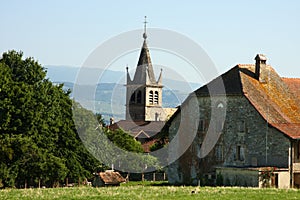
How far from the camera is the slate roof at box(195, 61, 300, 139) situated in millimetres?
45594

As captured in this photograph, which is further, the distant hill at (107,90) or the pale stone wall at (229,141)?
the distant hill at (107,90)

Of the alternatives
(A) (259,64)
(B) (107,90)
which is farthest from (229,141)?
(B) (107,90)

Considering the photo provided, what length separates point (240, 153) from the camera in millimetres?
46938

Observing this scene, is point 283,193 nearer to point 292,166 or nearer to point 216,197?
point 216,197

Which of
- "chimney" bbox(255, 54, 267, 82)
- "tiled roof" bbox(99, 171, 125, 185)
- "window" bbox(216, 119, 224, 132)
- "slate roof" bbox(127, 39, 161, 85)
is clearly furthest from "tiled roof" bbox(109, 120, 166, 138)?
"chimney" bbox(255, 54, 267, 82)

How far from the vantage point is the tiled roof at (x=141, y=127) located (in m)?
102

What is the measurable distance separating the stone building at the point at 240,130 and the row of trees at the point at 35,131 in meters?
8.09

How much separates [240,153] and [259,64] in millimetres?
6980

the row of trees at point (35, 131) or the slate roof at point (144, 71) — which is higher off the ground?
the slate roof at point (144, 71)

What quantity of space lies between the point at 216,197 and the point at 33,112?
1979 cm

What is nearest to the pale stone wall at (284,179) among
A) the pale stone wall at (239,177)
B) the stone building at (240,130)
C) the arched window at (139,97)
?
the stone building at (240,130)

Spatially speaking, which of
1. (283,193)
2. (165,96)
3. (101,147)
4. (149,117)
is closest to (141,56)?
(149,117)

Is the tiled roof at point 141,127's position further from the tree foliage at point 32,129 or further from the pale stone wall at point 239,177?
the pale stone wall at point 239,177

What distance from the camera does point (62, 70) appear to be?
385 feet
